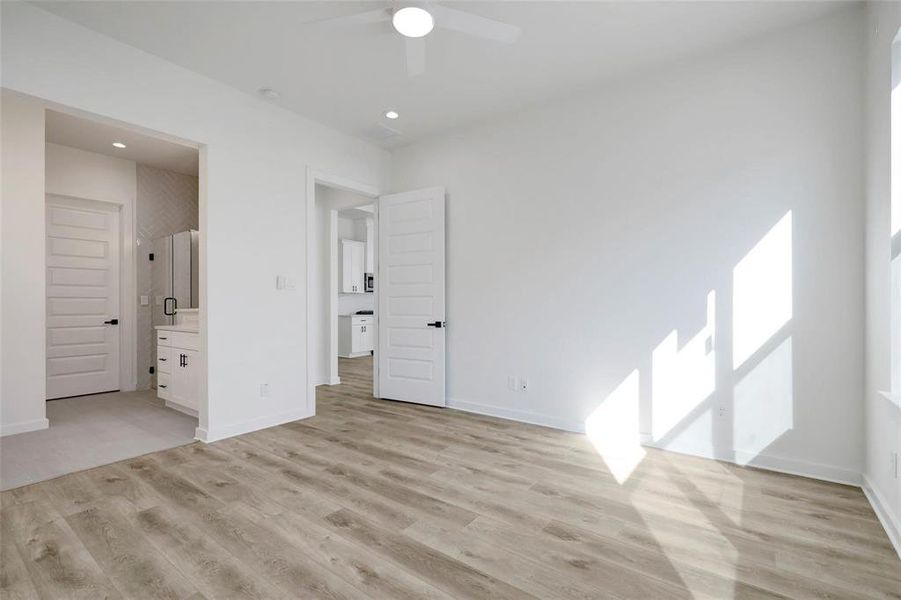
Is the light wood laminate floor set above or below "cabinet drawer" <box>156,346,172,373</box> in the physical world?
below

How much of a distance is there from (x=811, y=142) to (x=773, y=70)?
1.89 feet

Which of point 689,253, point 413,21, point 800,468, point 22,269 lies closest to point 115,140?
point 22,269

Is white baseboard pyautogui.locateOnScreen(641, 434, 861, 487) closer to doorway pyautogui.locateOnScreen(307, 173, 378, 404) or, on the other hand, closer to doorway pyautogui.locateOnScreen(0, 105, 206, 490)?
doorway pyautogui.locateOnScreen(307, 173, 378, 404)

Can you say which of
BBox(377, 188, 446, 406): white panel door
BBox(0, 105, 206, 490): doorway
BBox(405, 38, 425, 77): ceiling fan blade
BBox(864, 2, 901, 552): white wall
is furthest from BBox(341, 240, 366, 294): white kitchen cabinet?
BBox(864, 2, 901, 552): white wall

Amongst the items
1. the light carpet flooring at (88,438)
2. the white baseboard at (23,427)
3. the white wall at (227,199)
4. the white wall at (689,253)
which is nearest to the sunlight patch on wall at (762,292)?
the white wall at (689,253)

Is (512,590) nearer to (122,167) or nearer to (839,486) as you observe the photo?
(839,486)

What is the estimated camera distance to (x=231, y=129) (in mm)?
3670

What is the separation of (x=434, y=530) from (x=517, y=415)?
209 cm

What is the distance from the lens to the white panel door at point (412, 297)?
15.1 feet

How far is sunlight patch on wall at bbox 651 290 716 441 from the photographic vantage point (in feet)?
10.3

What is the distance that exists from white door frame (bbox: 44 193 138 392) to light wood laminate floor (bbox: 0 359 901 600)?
309 centimetres

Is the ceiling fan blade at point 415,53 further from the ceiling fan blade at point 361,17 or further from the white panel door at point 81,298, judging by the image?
the white panel door at point 81,298

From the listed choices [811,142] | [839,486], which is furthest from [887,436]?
[811,142]

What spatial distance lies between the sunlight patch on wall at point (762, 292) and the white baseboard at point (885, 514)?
3.05 ft
